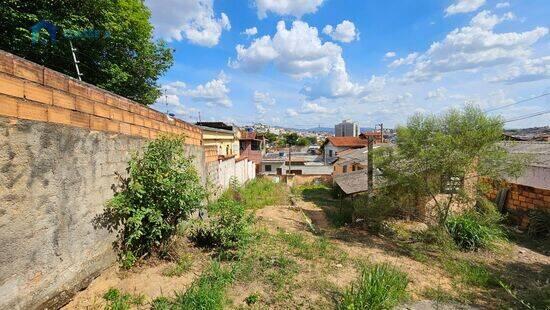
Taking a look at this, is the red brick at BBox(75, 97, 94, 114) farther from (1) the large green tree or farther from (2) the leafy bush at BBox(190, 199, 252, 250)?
(1) the large green tree

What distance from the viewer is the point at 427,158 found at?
7.96 metres

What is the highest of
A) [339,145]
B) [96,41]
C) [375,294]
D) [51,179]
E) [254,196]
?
[96,41]

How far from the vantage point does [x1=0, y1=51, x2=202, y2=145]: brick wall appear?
8.32 feet

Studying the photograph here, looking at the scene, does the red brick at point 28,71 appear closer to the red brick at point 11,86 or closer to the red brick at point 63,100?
the red brick at point 11,86

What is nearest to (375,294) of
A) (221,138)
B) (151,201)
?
(151,201)

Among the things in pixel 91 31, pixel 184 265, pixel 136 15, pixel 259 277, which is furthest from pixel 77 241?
pixel 136 15

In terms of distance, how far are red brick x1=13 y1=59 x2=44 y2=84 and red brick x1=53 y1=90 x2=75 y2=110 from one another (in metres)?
0.19

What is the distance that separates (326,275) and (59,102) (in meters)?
4.30

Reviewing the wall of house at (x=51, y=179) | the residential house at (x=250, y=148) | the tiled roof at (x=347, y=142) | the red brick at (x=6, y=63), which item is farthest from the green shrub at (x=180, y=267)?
the tiled roof at (x=347, y=142)

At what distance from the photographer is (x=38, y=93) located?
282 centimetres

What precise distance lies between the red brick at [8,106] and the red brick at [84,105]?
77 centimetres

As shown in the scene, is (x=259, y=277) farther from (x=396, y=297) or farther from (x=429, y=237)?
(x=429, y=237)

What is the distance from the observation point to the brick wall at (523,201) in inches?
395

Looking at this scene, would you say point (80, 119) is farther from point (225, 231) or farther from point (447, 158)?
point (447, 158)
